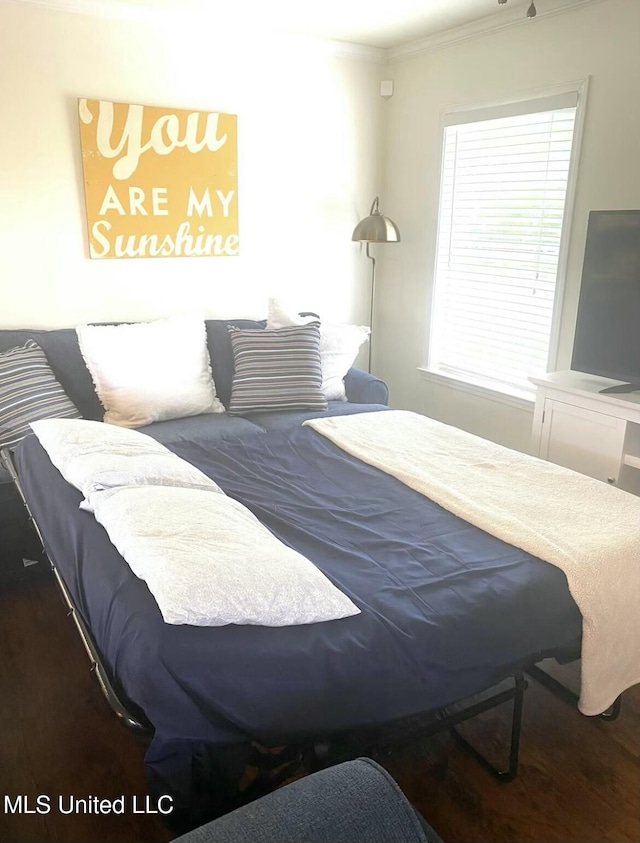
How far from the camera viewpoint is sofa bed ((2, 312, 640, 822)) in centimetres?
142

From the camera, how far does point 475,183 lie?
3.73 metres

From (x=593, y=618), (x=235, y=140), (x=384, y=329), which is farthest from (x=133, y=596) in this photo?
(x=384, y=329)

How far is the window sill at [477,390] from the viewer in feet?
11.8

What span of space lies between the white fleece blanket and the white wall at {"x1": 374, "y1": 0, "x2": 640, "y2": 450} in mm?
1161

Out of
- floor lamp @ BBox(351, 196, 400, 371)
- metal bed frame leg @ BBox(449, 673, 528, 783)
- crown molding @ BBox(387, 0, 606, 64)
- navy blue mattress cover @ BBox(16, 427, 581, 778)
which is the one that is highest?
crown molding @ BBox(387, 0, 606, 64)

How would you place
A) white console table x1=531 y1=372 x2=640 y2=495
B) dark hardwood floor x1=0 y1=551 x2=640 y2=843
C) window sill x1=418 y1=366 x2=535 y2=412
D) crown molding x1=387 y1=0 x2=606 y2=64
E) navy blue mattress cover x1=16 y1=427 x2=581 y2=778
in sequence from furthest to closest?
1. window sill x1=418 y1=366 x2=535 y2=412
2. crown molding x1=387 y1=0 x2=606 y2=64
3. white console table x1=531 y1=372 x2=640 y2=495
4. dark hardwood floor x1=0 y1=551 x2=640 y2=843
5. navy blue mattress cover x1=16 y1=427 x2=581 y2=778

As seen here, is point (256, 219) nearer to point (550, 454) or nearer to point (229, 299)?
point (229, 299)

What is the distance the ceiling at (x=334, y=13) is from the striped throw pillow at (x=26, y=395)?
63.7 inches

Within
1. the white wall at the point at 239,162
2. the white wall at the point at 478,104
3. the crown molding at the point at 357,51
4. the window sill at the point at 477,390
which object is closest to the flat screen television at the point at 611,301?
the white wall at the point at 478,104

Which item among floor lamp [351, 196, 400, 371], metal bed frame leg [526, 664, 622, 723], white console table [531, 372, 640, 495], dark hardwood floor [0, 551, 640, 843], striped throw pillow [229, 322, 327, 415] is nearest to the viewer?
dark hardwood floor [0, 551, 640, 843]

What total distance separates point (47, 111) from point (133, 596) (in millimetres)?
2686

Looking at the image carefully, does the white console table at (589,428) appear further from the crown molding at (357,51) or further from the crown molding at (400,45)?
the crown molding at (357,51)

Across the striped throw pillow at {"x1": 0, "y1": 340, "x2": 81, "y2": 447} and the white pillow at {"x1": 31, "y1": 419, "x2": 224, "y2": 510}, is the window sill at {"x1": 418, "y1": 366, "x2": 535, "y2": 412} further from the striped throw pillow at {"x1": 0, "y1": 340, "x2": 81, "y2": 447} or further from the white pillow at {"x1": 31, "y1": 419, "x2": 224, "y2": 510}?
the striped throw pillow at {"x1": 0, "y1": 340, "x2": 81, "y2": 447}

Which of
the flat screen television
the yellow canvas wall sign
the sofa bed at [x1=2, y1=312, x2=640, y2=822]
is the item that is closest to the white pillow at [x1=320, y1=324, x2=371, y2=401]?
the yellow canvas wall sign
